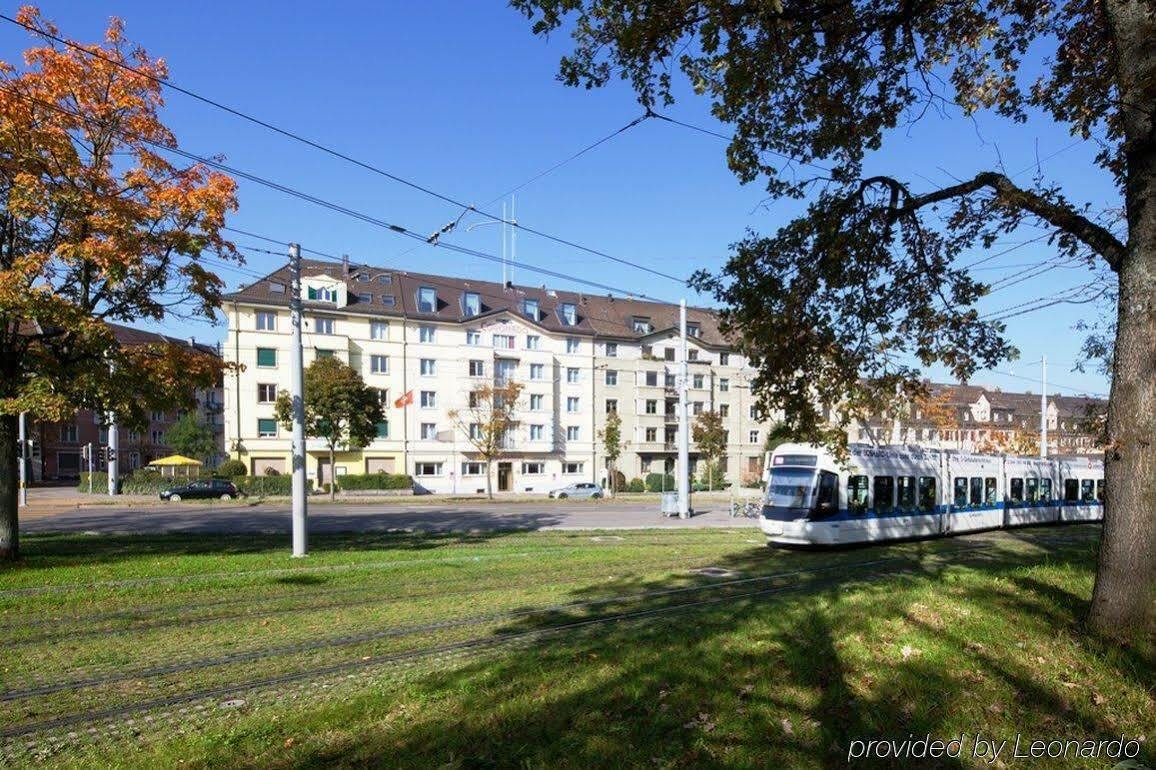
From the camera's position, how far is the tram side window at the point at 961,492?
23422mm

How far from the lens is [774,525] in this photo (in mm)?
19078

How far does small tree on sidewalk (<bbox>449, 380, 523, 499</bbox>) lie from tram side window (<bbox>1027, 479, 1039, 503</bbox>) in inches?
1328

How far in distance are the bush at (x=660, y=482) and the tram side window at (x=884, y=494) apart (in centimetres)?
4054

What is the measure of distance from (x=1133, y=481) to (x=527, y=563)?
452 inches

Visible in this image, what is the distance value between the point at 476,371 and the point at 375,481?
1252 cm

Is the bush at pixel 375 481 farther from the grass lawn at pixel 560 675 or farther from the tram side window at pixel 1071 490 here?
the grass lawn at pixel 560 675

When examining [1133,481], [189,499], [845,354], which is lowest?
[189,499]

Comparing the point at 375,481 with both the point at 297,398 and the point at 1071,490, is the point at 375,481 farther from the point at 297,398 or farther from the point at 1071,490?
the point at 1071,490

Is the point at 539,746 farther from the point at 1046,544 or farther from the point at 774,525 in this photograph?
the point at 1046,544

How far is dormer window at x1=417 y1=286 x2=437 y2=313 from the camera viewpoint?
59281mm

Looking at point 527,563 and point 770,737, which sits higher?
point 770,737

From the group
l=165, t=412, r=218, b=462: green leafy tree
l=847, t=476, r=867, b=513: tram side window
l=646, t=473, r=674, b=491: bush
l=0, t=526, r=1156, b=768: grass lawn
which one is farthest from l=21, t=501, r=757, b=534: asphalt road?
l=165, t=412, r=218, b=462: green leafy tree

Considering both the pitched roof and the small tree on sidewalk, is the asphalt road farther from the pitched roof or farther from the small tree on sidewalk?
the pitched roof

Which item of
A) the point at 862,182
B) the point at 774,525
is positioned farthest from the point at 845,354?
the point at 774,525
